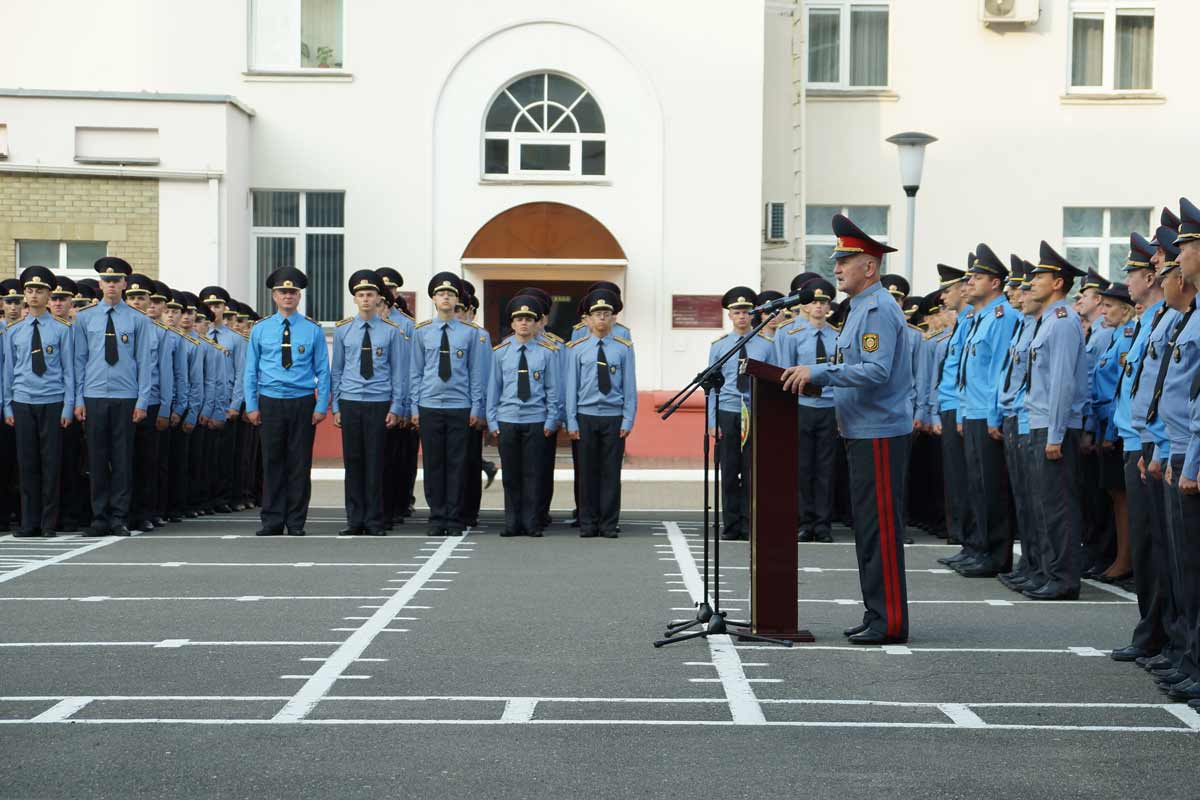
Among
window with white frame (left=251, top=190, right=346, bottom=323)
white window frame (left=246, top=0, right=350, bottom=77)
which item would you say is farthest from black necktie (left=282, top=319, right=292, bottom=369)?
white window frame (left=246, top=0, right=350, bottom=77)

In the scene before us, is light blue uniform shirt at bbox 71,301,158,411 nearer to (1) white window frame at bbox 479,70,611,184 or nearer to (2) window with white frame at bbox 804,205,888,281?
(1) white window frame at bbox 479,70,611,184

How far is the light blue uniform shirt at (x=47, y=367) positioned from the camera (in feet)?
52.6

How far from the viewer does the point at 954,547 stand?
628 inches

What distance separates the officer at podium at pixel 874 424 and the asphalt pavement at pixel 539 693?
0.95 ft

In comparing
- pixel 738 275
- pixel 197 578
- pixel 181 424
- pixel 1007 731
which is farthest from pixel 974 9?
pixel 1007 731

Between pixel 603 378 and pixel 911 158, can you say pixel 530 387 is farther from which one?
pixel 911 158

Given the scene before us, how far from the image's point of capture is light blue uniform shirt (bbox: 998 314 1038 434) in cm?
1240

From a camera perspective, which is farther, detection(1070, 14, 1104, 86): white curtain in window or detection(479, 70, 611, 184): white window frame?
detection(1070, 14, 1104, 86): white curtain in window

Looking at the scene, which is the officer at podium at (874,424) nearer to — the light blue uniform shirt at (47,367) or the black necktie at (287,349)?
the black necktie at (287,349)

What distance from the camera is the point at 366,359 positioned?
659 inches

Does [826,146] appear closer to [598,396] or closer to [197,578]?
[598,396]

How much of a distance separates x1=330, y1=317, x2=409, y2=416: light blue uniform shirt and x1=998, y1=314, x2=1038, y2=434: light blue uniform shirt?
20.6 feet

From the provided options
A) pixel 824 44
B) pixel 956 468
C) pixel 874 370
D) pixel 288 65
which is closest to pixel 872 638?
Result: pixel 874 370

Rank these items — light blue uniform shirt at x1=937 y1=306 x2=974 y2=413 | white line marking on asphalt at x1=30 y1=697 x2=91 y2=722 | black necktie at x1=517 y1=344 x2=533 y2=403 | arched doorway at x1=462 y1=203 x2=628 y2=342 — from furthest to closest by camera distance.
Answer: arched doorway at x1=462 y1=203 x2=628 y2=342 → black necktie at x1=517 y1=344 x2=533 y2=403 → light blue uniform shirt at x1=937 y1=306 x2=974 y2=413 → white line marking on asphalt at x1=30 y1=697 x2=91 y2=722
